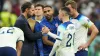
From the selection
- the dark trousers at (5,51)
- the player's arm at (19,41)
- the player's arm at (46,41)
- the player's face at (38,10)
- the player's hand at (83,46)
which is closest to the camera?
the dark trousers at (5,51)

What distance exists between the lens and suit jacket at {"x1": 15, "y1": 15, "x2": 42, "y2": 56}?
1277cm

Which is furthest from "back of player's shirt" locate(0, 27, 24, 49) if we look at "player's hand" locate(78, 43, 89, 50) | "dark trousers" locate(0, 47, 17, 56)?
"player's hand" locate(78, 43, 89, 50)

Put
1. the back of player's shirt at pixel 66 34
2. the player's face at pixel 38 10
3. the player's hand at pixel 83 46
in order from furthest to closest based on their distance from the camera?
→ the player's face at pixel 38 10 < the player's hand at pixel 83 46 < the back of player's shirt at pixel 66 34

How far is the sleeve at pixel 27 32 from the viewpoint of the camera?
41.9ft

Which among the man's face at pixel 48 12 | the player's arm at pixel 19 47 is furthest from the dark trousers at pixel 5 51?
the man's face at pixel 48 12

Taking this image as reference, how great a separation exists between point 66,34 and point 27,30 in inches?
36.6

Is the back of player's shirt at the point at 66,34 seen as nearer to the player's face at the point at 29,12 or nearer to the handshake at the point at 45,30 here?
the handshake at the point at 45,30

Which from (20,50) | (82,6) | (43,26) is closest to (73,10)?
(43,26)

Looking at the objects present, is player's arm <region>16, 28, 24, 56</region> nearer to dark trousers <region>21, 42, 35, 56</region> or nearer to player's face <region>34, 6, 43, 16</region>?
dark trousers <region>21, 42, 35, 56</region>

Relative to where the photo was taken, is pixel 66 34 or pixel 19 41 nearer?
pixel 19 41

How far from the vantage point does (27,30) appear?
1283 cm

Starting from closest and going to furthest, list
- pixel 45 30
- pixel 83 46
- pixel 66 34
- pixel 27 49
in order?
pixel 66 34, pixel 45 30, pixel 27 49, pixel 83 46

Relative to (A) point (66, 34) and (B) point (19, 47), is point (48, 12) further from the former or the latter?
(B) point (19, 47)

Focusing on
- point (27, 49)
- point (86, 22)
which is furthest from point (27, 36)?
point (86, 22)
